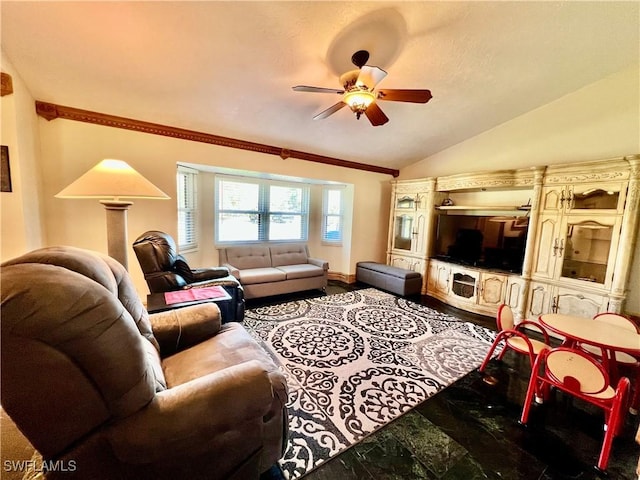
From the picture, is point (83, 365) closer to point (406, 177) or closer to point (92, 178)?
point (92, 178)

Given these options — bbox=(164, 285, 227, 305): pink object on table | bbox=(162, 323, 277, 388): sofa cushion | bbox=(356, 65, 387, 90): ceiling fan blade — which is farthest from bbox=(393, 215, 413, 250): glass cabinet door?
bbox=(162, 323, 277, 388): sofa cushion

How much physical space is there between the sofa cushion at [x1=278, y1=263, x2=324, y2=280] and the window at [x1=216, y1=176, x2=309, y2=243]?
0.92 m

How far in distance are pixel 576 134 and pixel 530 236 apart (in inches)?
56.5

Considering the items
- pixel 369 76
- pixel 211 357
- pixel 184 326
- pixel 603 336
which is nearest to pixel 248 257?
pixel 184 326

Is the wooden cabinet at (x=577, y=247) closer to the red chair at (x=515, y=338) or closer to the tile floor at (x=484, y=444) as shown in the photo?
the red chair at (x=515, y=338)

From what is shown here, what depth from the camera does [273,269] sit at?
4.29m

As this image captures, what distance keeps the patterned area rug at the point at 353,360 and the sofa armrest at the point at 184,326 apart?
0.83m

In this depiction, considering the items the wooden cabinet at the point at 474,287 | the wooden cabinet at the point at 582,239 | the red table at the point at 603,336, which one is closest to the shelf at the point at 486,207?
the wooden cabinet at the point at 582,239

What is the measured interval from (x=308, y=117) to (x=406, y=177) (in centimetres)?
288

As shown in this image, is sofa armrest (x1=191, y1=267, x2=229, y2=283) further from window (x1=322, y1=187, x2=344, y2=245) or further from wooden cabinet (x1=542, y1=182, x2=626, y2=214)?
wooden cabinet (x1=542, y1=182, x2=626, y2=214)

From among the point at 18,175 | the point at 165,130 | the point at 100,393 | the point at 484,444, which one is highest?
the point at 165,130

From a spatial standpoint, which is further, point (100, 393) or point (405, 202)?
point (405, 202)

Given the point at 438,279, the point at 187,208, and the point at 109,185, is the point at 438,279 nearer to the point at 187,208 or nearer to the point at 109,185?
the point at 187,208

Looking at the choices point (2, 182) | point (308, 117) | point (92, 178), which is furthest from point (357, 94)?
point (2, 182)
